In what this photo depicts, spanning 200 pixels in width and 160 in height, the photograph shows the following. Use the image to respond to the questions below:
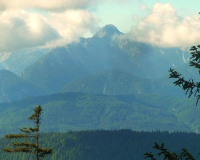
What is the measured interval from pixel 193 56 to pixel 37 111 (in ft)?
49.3

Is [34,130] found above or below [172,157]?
above

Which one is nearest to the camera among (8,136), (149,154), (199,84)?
(149,154)

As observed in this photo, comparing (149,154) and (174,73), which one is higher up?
(174,73)

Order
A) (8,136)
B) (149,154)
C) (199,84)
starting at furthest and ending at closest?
(8,136) < (199,84) < (149,154)

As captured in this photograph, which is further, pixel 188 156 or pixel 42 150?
pixel 42 150

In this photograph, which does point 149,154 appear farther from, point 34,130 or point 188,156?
point 34,130

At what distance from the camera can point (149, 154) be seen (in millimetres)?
27375

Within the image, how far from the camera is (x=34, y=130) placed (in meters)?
43.1

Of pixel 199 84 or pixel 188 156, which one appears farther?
pixel 199 84

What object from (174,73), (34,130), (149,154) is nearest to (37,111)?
(34,130)

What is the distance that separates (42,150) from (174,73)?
14694 mm

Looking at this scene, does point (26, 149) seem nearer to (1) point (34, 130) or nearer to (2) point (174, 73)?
(1) point (34, 130)

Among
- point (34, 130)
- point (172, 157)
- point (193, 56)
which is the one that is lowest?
point (172, 157)

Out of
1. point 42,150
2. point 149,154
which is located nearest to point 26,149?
point 42,150
